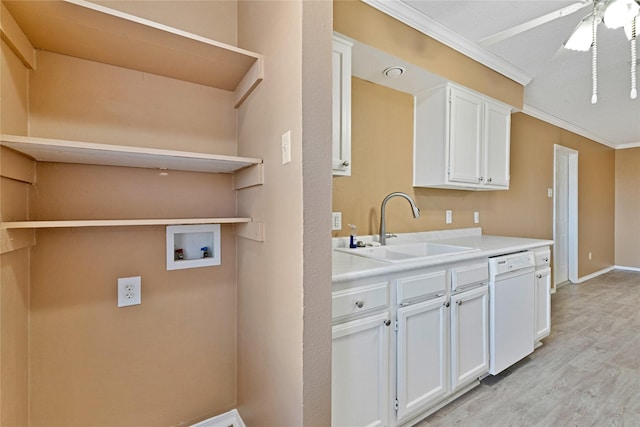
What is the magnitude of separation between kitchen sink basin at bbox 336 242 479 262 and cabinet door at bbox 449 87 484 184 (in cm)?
54

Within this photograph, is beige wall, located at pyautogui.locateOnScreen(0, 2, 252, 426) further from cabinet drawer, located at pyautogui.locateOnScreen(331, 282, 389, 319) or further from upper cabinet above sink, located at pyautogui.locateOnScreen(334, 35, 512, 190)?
upper cabinet above sink, located at pyautogui.locateOnScreen(334, 35, 512, 190)

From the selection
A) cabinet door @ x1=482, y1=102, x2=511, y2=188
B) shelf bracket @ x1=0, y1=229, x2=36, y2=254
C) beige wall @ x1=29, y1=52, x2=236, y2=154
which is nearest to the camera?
shelf bracket @ x1=0, y1=229, x2=36, y2=254

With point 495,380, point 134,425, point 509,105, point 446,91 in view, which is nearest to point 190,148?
point 134,425

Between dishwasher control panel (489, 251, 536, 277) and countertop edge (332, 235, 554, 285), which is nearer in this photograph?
countertop edge (332, 235, 554, 285)

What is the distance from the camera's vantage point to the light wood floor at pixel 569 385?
1700 mm

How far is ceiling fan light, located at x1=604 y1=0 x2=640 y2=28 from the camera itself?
1.37 metres

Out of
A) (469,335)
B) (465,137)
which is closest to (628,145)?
(465,137)

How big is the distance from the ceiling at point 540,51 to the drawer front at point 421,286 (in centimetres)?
134

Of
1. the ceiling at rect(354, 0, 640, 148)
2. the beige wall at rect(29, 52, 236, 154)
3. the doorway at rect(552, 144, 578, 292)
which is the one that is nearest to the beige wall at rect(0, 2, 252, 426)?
the beige wall at rect(29, 52, 236, 154)

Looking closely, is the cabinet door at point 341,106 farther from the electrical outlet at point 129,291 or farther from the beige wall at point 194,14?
the electrical outlet at point 129,291

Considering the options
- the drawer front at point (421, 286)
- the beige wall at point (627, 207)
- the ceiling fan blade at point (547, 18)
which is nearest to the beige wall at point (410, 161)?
the ceiling fan blade at point (547, 18)

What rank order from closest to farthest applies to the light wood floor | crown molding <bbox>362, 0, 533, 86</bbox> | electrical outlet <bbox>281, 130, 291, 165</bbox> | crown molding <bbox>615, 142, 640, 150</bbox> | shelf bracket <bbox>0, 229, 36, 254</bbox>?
shelf bracket <bbox>0, 229, 36, 254</bbox> → electrical outlet <bbox>281, 130, 291, 165</bbox> → the light wood floor → crown molding <bbox>362, 0, 533, 86</bbox> → crown molding <bbox>615, 142, 640, 150</bbox>

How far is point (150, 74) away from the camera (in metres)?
1.36

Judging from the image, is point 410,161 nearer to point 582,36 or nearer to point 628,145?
point 582,36
